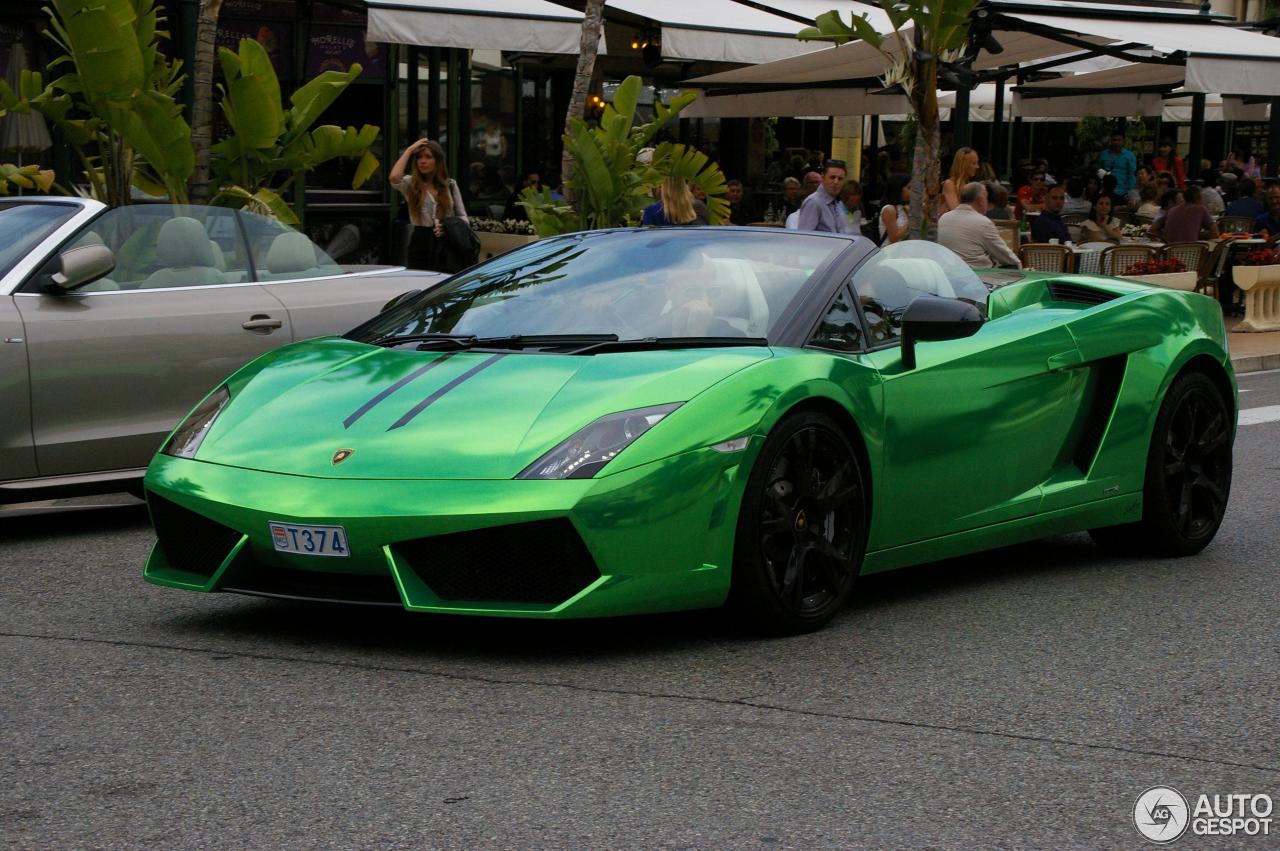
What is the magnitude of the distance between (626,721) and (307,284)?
4.58 meters

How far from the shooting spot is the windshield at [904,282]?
6.41 metres

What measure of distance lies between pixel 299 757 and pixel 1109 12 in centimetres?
1874

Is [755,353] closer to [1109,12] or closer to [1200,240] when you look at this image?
[1200,240]

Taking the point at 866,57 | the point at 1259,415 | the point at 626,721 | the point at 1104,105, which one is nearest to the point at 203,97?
the point at 1259,415

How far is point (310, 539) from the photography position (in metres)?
5.27

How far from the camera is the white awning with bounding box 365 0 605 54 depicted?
592 inches

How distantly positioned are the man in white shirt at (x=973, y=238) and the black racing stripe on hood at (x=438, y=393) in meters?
8.61

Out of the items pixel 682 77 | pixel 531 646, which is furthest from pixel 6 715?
pixel 682 77

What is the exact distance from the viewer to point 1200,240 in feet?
66.0

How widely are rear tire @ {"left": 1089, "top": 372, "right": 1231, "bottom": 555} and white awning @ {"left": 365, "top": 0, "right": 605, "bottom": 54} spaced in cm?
885

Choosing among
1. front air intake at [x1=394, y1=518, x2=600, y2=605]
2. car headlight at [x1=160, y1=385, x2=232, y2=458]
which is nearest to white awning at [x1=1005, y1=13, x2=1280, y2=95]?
car headlight at [x1=160, y1=385, x2=232, y2=458]

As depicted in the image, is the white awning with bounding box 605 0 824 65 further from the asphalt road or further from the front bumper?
the front bumper

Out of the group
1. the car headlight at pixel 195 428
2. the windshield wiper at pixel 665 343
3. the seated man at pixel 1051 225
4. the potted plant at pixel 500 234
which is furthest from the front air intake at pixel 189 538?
the seated man at pixel 1051 225

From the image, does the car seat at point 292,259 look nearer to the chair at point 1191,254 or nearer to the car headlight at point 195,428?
the car headlight at point 195,428
